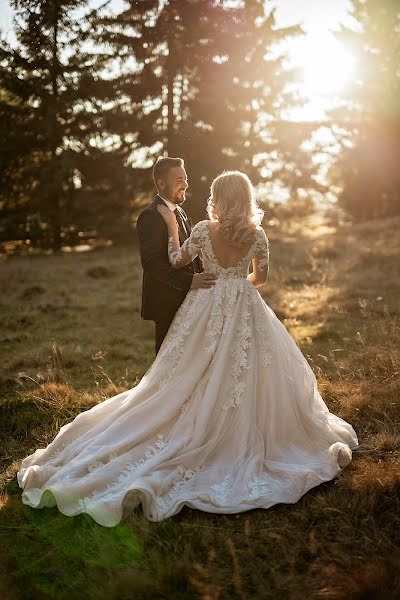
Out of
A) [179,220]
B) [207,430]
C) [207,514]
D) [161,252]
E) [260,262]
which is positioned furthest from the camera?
[179,220]

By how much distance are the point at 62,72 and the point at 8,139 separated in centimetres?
326

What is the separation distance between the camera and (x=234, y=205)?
4.39 metres

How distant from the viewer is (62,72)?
20.6 metres

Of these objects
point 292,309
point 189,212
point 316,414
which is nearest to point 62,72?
point 189,212

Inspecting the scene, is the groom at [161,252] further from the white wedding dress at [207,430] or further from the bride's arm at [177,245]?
the white wedding dress at [207,430]

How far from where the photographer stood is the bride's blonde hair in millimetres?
4359

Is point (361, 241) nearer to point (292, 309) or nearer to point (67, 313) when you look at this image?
point (292, 309)

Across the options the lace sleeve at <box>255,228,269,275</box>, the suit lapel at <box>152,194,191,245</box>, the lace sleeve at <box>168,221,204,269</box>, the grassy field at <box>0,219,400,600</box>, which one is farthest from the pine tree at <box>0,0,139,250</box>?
the lace sleeve at <box>255,228,269,275</box>

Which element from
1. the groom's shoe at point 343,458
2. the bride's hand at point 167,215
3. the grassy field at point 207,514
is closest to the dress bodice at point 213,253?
the bride's hand at point 167,215

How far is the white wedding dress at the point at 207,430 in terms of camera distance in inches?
155

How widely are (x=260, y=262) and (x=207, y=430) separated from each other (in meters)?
1.48

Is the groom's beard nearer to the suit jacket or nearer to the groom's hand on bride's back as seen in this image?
the suit jacket

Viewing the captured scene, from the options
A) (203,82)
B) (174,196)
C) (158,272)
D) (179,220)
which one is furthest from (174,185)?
(203,82)

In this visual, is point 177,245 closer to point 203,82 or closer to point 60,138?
point 203,82
